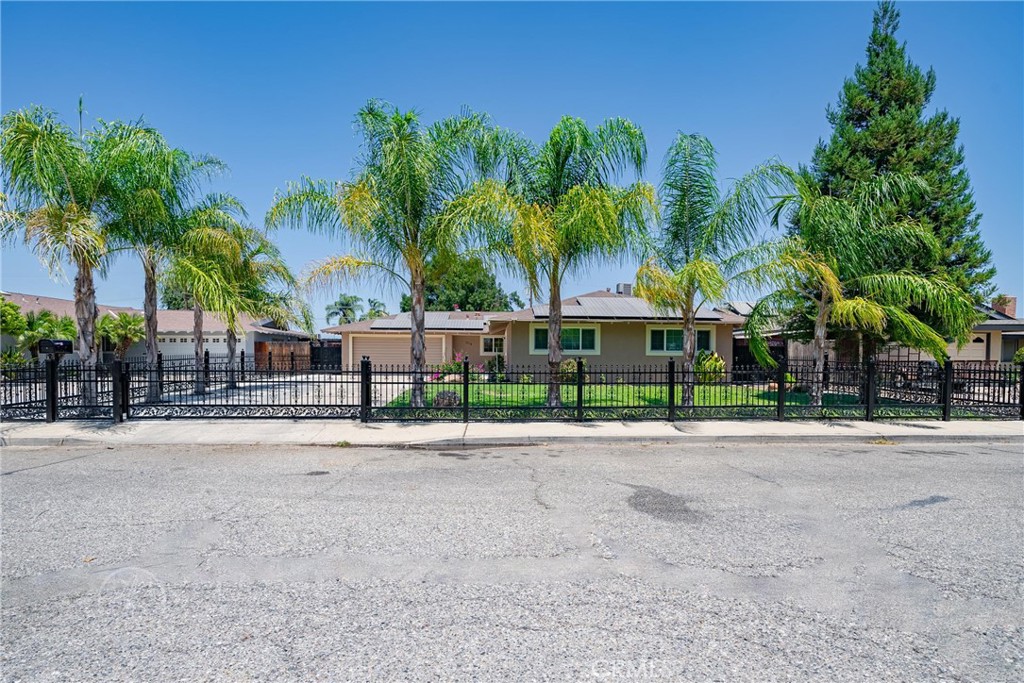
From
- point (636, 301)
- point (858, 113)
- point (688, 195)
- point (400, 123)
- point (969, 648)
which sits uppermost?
point (858, 113)

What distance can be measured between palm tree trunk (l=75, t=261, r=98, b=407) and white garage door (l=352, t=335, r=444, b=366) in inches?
653

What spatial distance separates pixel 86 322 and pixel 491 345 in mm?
18554

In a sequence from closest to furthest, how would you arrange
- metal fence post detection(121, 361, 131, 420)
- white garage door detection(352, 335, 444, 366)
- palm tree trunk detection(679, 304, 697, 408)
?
metal fence post detection(121, 361, 131, 420), palm tree trunk detection(679, 304, 697, 408), white garage door detection(352, 335, 444, 366)

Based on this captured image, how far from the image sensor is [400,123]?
12.2 metres

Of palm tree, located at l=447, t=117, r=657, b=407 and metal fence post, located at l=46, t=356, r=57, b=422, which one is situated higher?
palm tree, located at l=447, t=117, r=657, b=407

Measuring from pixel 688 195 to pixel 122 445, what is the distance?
499 inches

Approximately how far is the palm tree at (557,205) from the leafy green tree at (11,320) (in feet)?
77.4

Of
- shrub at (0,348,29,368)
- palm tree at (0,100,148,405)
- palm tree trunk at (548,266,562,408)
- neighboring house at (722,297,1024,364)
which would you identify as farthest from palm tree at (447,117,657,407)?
shrub at (0,348,29,368)

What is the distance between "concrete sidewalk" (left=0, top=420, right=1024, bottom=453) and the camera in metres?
10.3

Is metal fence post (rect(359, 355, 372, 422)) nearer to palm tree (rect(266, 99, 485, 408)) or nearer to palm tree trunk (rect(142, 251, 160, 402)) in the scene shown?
palm tree (rect(266, 99, 485, 408))

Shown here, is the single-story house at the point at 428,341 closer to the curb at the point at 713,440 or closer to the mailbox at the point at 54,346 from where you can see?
the mailbox at the point at 54,346

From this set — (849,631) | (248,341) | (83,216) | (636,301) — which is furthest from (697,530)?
(248,341)

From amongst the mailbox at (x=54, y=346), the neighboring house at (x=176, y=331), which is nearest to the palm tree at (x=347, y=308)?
the neighboring house at (x=176, y=331)

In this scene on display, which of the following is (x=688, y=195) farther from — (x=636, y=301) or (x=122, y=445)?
(x=122, y=445)
